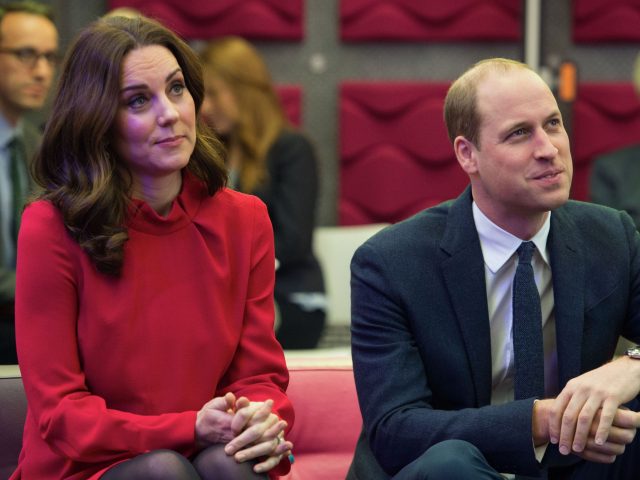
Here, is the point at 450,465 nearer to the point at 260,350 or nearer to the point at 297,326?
the point at 260,350

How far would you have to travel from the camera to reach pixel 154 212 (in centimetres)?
177

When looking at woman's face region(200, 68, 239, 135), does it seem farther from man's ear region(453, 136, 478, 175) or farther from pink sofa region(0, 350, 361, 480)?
man's ear region(453, 136, 478, 175)

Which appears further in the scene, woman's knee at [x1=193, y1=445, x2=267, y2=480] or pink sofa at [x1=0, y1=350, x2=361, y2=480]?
pink sofa at [x1=0, y1=350, x2=361, y2=480]

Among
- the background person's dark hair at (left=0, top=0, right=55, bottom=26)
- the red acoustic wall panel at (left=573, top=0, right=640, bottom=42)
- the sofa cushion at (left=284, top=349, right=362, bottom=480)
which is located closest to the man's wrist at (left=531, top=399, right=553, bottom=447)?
the sofa cushion at (left=284, top=349, right=362, bottom=480)

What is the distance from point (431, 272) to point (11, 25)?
70.6 inches

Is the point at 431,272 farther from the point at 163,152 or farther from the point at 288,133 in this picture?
the point at 288,133

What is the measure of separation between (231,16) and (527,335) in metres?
2.53

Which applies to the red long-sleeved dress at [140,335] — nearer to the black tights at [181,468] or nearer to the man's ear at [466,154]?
the black tights at [181,468]

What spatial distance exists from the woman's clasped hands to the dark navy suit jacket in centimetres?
19

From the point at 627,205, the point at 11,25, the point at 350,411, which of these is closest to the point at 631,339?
the point at 350,411

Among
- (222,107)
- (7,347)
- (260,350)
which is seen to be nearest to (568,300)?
(260,350)

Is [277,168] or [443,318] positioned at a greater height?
[277,168]

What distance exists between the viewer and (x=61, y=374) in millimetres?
1686

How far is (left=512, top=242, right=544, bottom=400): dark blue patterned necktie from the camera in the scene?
1.76m
